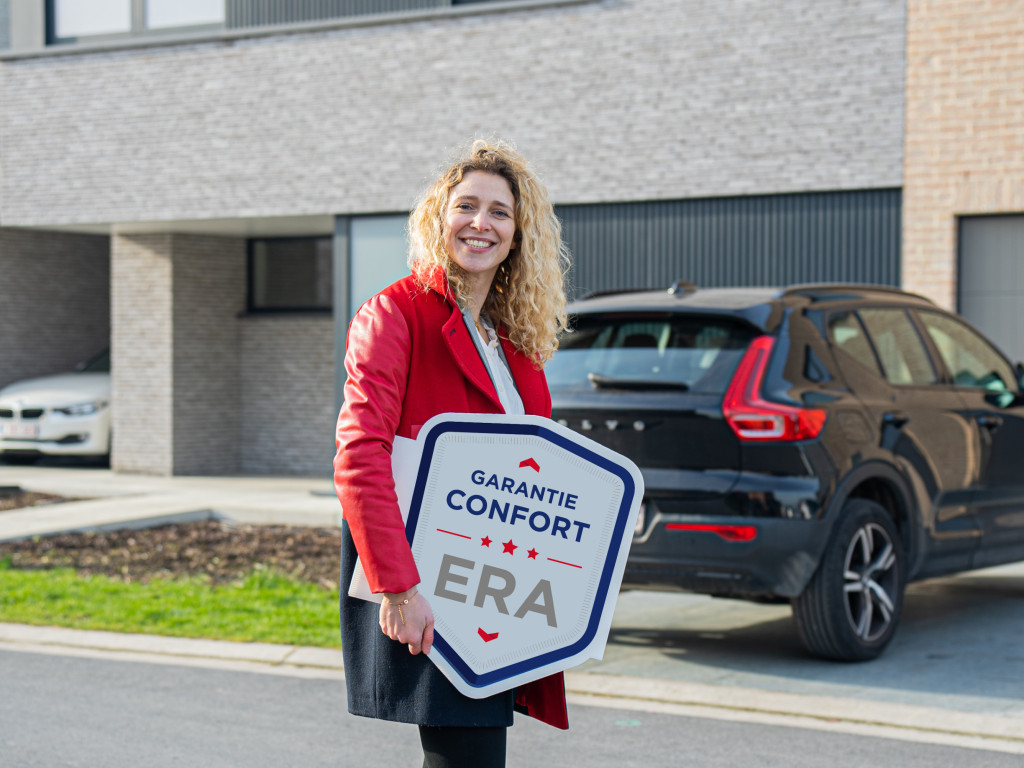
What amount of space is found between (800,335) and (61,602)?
4.39 meters

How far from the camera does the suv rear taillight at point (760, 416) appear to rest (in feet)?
20.1

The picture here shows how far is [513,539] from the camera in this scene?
3.00 metres

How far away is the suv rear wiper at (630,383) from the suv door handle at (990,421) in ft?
6.56

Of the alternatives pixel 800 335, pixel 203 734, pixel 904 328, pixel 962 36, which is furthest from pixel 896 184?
pixel 203 734

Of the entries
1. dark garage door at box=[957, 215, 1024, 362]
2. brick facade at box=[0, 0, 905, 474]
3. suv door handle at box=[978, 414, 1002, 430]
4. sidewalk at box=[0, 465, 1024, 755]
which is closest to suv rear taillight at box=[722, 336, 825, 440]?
sidewalk at box=[0, 465, 1024, 755]

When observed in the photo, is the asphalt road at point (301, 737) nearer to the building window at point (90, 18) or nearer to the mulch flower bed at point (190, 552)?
the mulch flower bed at point (190, 552)

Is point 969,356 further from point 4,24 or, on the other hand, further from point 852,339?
point 4,24

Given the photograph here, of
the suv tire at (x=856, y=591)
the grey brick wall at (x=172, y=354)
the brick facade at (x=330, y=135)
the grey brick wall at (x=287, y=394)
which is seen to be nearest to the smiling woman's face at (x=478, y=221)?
the suv tire at (x=856, y=591)

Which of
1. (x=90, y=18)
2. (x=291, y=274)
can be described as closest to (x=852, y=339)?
(x=291, y=274)

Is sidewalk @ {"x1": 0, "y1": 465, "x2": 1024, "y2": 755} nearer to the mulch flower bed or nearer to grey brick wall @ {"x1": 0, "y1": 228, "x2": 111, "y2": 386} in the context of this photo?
Answer: the mulch flower bed

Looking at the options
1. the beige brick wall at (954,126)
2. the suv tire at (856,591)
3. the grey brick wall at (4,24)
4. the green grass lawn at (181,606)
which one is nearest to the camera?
the suv tire at (856,591)

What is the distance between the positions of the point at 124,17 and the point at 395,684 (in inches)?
561

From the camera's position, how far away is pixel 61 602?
313 inches

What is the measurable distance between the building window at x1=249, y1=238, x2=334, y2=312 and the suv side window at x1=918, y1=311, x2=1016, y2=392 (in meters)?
10.1
